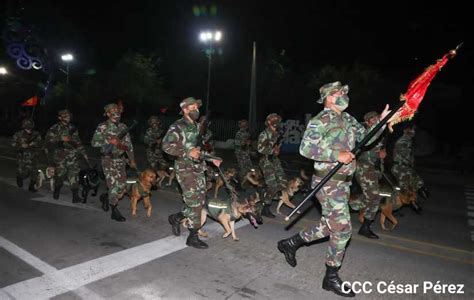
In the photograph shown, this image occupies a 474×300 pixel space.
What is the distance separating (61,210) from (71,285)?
3.92 meters

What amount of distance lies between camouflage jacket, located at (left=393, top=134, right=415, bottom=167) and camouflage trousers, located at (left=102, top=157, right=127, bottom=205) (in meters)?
6.42

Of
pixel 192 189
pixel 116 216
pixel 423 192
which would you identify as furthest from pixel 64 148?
pixel 423 192

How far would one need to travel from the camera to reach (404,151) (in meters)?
9.20

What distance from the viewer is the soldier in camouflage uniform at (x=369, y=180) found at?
22.5 feet

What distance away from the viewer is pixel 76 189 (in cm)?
883

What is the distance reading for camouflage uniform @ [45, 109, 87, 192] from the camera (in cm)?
879

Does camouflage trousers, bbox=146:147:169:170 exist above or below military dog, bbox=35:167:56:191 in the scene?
above

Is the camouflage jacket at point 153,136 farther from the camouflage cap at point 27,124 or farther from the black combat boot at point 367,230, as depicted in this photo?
the black combat boot at point 367,230

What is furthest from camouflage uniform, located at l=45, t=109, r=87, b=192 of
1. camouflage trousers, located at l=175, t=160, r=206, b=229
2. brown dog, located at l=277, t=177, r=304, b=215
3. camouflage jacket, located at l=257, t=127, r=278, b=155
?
brown dog, located at l=277, t=177, r=304, b=215

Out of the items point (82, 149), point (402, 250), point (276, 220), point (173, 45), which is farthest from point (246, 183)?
point (173, 45)

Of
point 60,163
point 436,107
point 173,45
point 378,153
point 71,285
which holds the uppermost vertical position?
point 173,45

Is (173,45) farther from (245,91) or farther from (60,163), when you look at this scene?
(60,163)

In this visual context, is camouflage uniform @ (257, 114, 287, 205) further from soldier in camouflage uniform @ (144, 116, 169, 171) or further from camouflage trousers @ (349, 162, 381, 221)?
soldier in camouflage uniform @ (144, 116, 169, 171)

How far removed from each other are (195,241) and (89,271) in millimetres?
1654
